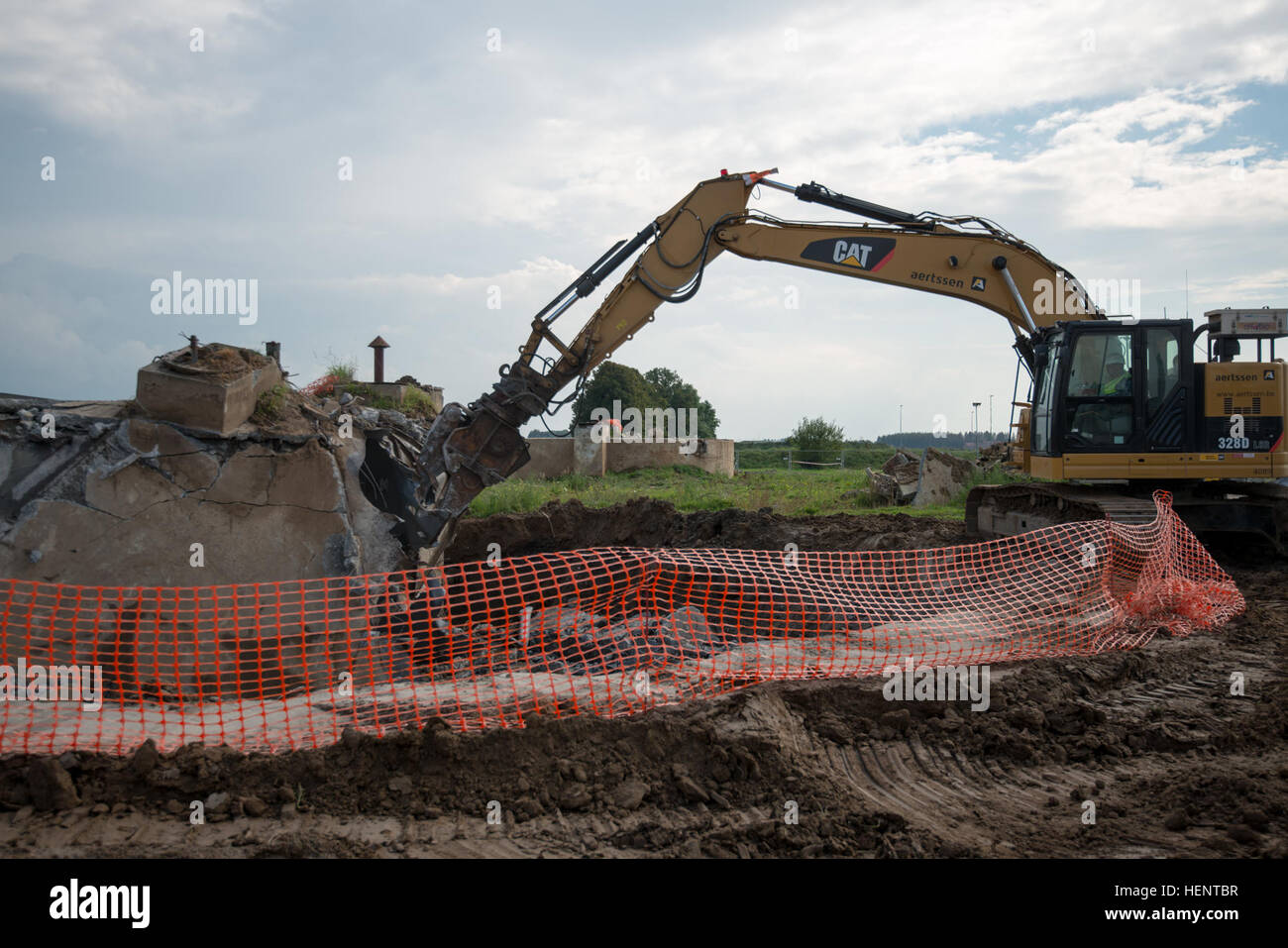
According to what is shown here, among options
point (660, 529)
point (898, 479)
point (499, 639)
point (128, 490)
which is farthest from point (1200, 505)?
point (128, 490)

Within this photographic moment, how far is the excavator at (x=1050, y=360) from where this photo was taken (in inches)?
328

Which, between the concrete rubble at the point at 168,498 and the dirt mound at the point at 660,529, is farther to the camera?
the dirt mound at the point at 660,529

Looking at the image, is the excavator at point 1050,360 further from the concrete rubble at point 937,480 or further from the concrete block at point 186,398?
the concrete rubble at point 937,480

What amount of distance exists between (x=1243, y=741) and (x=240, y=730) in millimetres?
5082

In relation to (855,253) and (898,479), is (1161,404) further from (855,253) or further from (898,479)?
(898,479)

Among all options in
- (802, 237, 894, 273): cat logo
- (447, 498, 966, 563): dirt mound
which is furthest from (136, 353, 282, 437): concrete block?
(447, 498, 966, 563): dirt mound

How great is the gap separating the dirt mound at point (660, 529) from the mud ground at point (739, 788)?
23.8 ft

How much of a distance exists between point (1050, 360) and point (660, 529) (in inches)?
242

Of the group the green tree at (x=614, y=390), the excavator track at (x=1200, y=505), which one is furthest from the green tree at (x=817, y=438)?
the excavator track at (x=1200, y=505)

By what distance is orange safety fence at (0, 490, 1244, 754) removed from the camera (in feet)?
14.7
